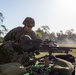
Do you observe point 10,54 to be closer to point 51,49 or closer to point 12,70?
point 12,70

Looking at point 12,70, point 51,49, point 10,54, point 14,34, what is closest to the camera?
point 12,70

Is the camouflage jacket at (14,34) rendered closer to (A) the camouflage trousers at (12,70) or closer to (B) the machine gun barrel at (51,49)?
(B) the machine gun barrel at (51,49)

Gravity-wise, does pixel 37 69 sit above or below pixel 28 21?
below

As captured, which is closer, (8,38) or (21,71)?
(21,71)

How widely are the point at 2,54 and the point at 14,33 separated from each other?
5.03 ft

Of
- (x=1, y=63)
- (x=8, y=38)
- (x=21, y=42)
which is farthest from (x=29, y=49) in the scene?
(x=8, y=38)

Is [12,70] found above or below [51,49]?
below

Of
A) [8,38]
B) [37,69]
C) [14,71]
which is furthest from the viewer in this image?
[8,38]

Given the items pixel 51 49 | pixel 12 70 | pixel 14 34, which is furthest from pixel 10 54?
pixel 14 34

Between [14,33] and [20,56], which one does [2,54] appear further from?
[14,33]

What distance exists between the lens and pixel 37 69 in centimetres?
748

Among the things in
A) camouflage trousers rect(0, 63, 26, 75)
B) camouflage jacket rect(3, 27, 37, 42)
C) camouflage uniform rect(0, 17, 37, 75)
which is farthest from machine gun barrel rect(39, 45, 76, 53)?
camouflage trousers rect(0, 63, 26, 75)

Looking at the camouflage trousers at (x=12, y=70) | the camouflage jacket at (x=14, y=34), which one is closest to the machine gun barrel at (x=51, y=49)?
the camouflage jacket at (x=14, y=34)

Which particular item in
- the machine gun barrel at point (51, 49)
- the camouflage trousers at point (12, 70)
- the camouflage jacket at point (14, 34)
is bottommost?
the camouflage trousers at point (12, 70)
